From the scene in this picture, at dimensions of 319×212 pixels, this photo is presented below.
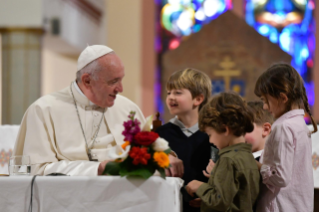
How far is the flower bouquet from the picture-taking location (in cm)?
224

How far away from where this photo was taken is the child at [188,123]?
3.18 m

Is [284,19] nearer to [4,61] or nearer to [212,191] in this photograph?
[4,61]

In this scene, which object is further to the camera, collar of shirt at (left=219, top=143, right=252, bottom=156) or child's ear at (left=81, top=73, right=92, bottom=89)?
child's ear at (left=81, top=73, right=92, bottom=89)

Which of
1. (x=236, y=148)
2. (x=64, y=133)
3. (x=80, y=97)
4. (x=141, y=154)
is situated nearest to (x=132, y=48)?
(x=80, y=97)

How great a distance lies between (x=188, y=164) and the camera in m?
3.16

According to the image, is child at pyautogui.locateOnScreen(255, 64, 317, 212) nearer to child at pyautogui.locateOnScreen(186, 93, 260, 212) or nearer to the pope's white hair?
child at pyautogui.locateOnScreen(186, 93, 260, 212)

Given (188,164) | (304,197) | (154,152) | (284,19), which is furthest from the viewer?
(284,19)

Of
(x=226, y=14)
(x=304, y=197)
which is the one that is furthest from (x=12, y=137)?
(x=226, y=14)

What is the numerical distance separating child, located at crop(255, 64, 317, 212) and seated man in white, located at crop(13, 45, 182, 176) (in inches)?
50.4

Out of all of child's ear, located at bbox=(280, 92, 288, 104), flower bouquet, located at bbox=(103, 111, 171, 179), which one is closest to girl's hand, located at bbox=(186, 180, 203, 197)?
flower bouquet, located at bbox=(103, 111, 171, 179)

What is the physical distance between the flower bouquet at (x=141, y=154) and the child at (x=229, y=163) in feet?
1.23

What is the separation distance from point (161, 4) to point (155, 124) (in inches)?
261

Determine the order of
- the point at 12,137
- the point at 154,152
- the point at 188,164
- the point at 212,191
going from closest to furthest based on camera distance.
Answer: the point at 154,152, the point at 212,191, the point at 188,164, the point at 12,137

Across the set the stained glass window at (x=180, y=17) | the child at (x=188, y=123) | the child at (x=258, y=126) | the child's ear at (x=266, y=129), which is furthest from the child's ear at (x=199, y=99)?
the stained glass window at (x=180, y=17)
